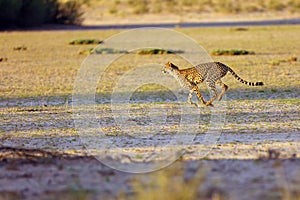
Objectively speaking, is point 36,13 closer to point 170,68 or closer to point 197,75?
point 170,68

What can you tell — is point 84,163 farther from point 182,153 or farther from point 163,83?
point 163,83

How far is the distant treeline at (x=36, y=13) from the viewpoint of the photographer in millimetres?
43688

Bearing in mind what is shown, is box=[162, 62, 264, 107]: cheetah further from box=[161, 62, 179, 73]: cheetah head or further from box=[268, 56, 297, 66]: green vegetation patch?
box=[268, 56, 297, 66]: green vegetation patch

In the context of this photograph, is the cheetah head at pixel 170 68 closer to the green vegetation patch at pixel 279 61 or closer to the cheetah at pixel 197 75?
the cheetah at pixel 197 75

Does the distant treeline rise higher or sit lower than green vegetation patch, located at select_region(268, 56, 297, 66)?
higher

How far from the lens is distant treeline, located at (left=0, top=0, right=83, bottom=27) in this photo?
1720 inches

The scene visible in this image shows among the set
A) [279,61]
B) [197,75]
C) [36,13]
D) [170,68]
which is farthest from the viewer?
[36,13]

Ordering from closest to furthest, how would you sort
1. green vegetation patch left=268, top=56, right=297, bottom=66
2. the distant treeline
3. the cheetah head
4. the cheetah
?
1. the cheetah
2. the cheetah head
3. green vegetation patch left=268, top=56, right=297, bottom=66
4. the distant treeline

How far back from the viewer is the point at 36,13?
44.9 meters

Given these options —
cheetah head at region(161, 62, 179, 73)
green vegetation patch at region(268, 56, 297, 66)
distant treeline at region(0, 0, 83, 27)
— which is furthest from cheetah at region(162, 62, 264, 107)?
distant treeline at region(0, 0, 83, 27)

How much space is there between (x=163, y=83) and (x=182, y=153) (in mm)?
9376

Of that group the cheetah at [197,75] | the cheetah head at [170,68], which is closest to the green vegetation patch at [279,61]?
the cheetah at [197,75]

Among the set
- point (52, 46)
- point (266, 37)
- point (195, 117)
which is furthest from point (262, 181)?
point (266, 37)

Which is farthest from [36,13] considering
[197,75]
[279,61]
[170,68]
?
[197,75]
